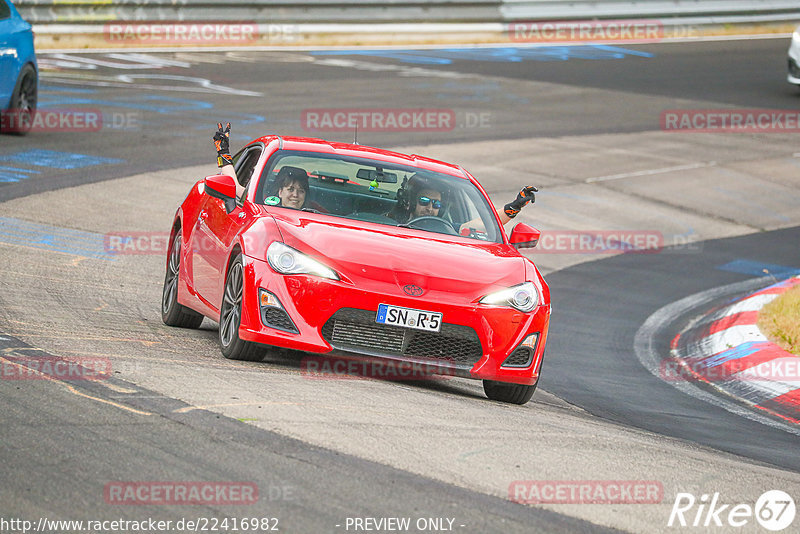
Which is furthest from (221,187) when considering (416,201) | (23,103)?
(23,103)

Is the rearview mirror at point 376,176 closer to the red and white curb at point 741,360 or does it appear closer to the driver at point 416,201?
the driver at point 416,201

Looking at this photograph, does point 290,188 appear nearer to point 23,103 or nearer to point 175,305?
point 175,305

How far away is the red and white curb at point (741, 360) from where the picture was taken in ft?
31.0

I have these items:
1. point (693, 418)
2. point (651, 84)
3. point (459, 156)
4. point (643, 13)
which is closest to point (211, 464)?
point (693, 418)

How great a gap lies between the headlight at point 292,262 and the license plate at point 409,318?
0.35 metres

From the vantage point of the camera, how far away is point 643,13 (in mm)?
34531

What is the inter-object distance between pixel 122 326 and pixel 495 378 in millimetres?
2691

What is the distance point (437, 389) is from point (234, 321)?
4.48 feet

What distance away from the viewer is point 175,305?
9.23m

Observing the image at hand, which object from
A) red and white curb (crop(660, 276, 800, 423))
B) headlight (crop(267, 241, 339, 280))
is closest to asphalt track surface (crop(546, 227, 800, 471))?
red and white curb (crop(660, 276, 800, 423))

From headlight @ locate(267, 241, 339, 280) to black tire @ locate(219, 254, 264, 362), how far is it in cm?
25

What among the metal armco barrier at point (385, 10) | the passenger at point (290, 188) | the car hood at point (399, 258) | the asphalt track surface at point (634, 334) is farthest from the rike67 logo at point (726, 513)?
the metal armco barrier at point (385, 10)

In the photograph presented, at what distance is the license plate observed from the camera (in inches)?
292

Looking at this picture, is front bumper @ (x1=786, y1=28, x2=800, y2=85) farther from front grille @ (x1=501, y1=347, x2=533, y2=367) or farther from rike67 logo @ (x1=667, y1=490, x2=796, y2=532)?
rike67 logo @ (x1=667, y1=490, x2=796, y2=532)
